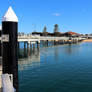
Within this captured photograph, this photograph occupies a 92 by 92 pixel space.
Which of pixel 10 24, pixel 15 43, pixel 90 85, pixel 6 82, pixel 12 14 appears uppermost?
pixel 12 14

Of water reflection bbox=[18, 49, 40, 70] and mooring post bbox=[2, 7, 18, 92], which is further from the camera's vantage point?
water reflection bbox=[18, 49, 40, 70]

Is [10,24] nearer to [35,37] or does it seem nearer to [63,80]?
[63,80]

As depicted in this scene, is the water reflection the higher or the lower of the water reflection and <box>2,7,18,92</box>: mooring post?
Answer: the lower

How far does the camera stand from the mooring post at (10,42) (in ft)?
16.5

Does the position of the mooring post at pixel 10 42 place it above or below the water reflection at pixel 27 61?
above

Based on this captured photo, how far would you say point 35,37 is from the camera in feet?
165

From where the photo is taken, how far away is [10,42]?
5.09 metres

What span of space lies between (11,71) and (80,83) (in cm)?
1063

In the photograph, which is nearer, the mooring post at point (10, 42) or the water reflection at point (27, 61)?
the mooring post at point (10, 42)

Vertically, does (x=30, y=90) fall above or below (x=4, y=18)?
below

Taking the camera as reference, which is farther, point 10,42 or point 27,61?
point 27,61

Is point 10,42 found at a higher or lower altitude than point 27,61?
higher

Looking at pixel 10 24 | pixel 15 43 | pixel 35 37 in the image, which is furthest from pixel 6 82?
pixel 35 37

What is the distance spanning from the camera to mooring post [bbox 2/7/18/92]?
5023mm
